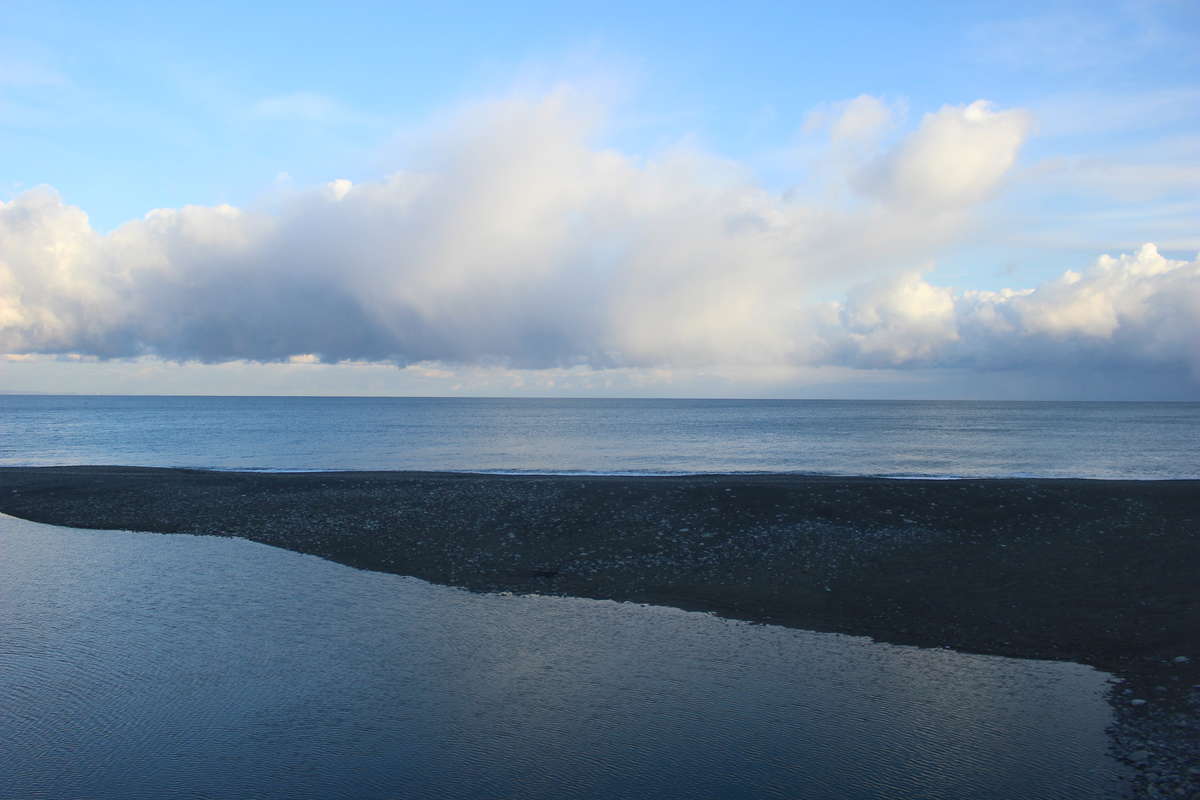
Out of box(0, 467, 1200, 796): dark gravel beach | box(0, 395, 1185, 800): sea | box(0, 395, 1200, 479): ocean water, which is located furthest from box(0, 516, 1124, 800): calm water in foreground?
box(0, 395, 1200, 479): ocean water

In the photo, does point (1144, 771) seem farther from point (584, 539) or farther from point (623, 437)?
point (623, 437)

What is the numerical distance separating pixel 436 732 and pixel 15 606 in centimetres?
1609

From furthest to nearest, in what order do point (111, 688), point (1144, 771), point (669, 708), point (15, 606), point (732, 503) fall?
point (732, 503), point (15, 606), point (111, 688), point (669, 708), point (1144, 771)

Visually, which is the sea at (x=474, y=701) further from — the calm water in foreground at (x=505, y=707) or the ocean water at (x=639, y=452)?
the ocean water at (x=639, y=452)

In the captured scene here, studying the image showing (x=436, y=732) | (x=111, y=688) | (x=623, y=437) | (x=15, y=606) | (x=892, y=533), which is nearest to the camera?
(x=436, y=732)

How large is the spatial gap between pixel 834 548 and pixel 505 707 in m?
16.3

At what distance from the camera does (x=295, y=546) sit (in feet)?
102

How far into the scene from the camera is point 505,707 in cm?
1477

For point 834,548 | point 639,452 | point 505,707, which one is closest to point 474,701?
point 505,707

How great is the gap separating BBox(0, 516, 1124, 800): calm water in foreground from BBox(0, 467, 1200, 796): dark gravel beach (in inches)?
58.7

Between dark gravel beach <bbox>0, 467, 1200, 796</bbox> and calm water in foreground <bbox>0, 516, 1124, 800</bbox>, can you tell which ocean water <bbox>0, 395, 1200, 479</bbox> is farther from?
calm water in foreground <bbox>0, 516, 1124, 800</bbox>

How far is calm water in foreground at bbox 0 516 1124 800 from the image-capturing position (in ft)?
39.5

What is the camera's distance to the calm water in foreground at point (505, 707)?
12031 millimetres

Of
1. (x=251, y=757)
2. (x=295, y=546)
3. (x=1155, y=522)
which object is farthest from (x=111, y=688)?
(x=1155, y=522)
